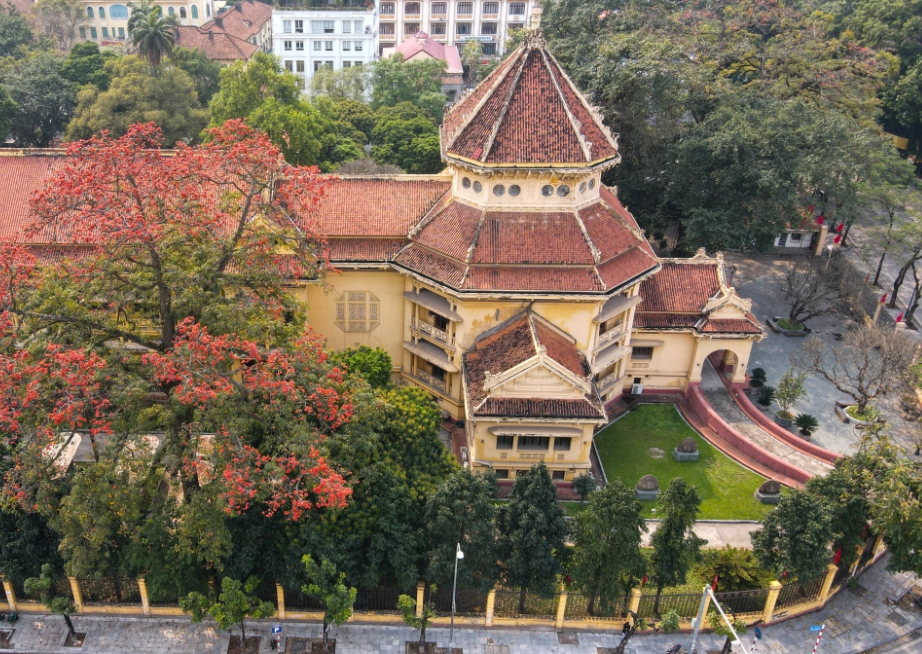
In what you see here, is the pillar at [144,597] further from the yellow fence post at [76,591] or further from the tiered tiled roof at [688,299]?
the tiered tiled roof at [688,299]

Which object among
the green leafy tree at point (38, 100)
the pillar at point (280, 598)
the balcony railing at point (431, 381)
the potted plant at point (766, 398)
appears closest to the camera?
the pillar at point (280, 598)

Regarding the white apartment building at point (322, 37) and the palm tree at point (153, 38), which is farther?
the white apartment building at point (322, 37)

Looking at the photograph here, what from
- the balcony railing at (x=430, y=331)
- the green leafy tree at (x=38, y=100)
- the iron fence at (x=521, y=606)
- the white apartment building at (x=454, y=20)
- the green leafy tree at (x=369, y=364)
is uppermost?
the white apartment building at (x=454, y=20)

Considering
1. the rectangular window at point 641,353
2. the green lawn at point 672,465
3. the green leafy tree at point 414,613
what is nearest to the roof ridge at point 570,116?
the rectangular window at point 641,353

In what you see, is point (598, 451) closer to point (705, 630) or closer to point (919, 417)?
point (705, 630)

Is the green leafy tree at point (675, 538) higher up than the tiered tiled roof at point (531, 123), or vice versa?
the tiered tiled roof at point (531, 123)

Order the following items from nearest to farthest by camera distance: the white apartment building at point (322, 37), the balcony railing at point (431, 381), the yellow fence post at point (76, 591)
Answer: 1. the yellow fence post at point (76, 591)
2. the balcony railing at point (431, 381)
3. the white apartment building at point (322, 37)

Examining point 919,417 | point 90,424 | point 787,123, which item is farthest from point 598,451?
point 787,123

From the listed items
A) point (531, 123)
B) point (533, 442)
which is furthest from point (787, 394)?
point (531, 123)

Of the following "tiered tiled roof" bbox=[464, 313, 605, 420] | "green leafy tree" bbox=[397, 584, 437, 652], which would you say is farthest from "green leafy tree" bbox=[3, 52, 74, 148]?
"green leafy tree" bbox=[397, 584, 437, 652]
